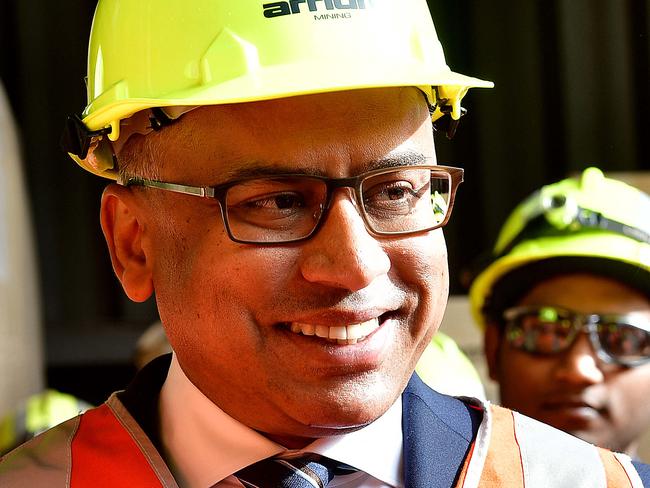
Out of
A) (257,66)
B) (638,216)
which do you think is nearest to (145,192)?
(257,66)

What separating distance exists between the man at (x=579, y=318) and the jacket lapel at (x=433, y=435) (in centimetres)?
120

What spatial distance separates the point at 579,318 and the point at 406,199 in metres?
1.47

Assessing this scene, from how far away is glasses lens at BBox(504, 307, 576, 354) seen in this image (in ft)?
10.8

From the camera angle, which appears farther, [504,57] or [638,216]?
[504,57]

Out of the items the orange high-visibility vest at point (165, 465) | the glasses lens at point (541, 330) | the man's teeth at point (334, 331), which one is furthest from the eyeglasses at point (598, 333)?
the man's teeth at point (334, 331)

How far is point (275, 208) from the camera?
6.19ft

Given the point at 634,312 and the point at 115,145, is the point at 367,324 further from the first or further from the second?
the point at 634,312

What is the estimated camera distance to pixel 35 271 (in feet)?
16.2

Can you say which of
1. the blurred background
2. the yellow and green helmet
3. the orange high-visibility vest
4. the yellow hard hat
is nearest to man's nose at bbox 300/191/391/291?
the yellow hard hat

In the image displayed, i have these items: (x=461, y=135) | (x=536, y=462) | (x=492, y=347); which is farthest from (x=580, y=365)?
(x=461, y=135)

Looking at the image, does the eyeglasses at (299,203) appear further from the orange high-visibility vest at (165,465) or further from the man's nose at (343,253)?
the orange high-visibility vest at (165,465)

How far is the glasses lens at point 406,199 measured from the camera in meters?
1.91

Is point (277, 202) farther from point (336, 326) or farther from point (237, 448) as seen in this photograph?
point (237, 448)

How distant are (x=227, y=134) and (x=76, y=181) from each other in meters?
3.45
